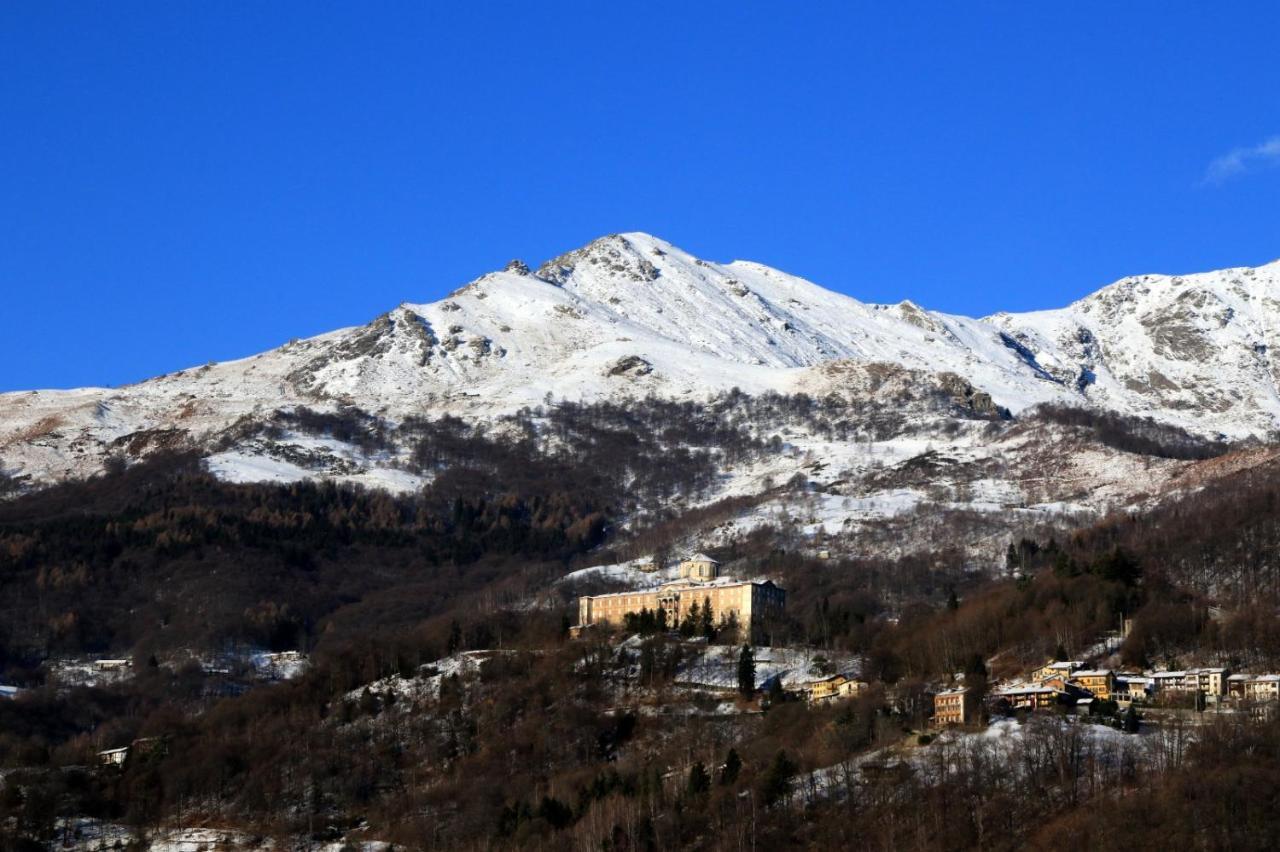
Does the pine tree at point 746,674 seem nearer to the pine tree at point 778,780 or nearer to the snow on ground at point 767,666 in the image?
the snow on ground at point 767,666

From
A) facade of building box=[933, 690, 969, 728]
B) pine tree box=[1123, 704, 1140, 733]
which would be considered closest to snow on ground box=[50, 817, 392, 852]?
facade of building box=[933, 690, 969, 728]

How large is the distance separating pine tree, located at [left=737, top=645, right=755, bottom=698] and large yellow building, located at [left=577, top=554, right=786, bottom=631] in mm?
16534

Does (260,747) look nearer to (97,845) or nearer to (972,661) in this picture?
(97,845)

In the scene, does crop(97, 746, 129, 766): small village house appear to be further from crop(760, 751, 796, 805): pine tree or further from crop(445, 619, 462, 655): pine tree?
crop(760, 751, 796, 805): pine tree

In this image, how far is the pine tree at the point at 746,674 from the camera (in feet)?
454

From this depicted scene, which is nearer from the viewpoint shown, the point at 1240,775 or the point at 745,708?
the point at 1240,775

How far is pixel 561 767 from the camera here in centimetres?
13312

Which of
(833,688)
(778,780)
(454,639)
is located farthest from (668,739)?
(454,639)

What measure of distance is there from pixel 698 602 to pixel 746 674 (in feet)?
98.2

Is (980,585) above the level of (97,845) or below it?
above

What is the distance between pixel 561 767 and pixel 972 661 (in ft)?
88.5

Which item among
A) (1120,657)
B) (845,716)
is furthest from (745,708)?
(1120,657)

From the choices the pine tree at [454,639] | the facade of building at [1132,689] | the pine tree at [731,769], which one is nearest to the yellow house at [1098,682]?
the facade of building at [1132,689]

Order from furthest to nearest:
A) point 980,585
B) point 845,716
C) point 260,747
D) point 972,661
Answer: point 980,585
point 260,747
point 972,661
point 845,716
